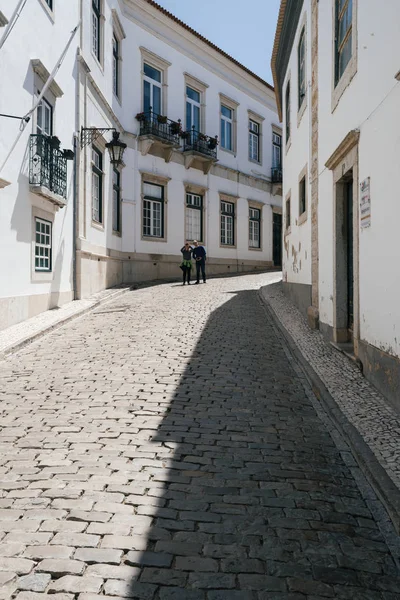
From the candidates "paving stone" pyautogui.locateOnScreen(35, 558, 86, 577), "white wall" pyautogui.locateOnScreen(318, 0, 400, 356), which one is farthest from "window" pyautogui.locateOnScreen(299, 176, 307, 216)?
"paving stone" pyautogui.locateOnScreen(35, 558, 86, 577)

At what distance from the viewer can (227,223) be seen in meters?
24.8

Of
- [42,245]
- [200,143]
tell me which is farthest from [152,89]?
[42,245]

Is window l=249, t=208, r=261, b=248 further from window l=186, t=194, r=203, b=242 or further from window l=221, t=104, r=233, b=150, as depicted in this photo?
window l=186, t=194, r=203, b=242

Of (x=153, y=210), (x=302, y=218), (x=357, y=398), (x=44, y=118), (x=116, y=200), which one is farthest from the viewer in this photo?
(x=153, y=210)

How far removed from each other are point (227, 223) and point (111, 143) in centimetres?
1182

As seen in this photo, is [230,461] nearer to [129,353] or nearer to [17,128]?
[129,353]

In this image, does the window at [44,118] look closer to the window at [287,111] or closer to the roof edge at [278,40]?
the roof edge at [278,40]

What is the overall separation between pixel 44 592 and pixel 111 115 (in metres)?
16.7

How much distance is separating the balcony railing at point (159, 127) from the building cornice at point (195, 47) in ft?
10.5

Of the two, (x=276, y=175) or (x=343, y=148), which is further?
(x=276, y=175)

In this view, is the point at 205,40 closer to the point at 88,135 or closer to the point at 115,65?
the point at 115,65

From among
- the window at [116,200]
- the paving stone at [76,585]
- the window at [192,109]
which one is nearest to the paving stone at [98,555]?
the paving stone at [76,585]

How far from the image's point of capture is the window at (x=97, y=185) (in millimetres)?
15633

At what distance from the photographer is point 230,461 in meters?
3.91
